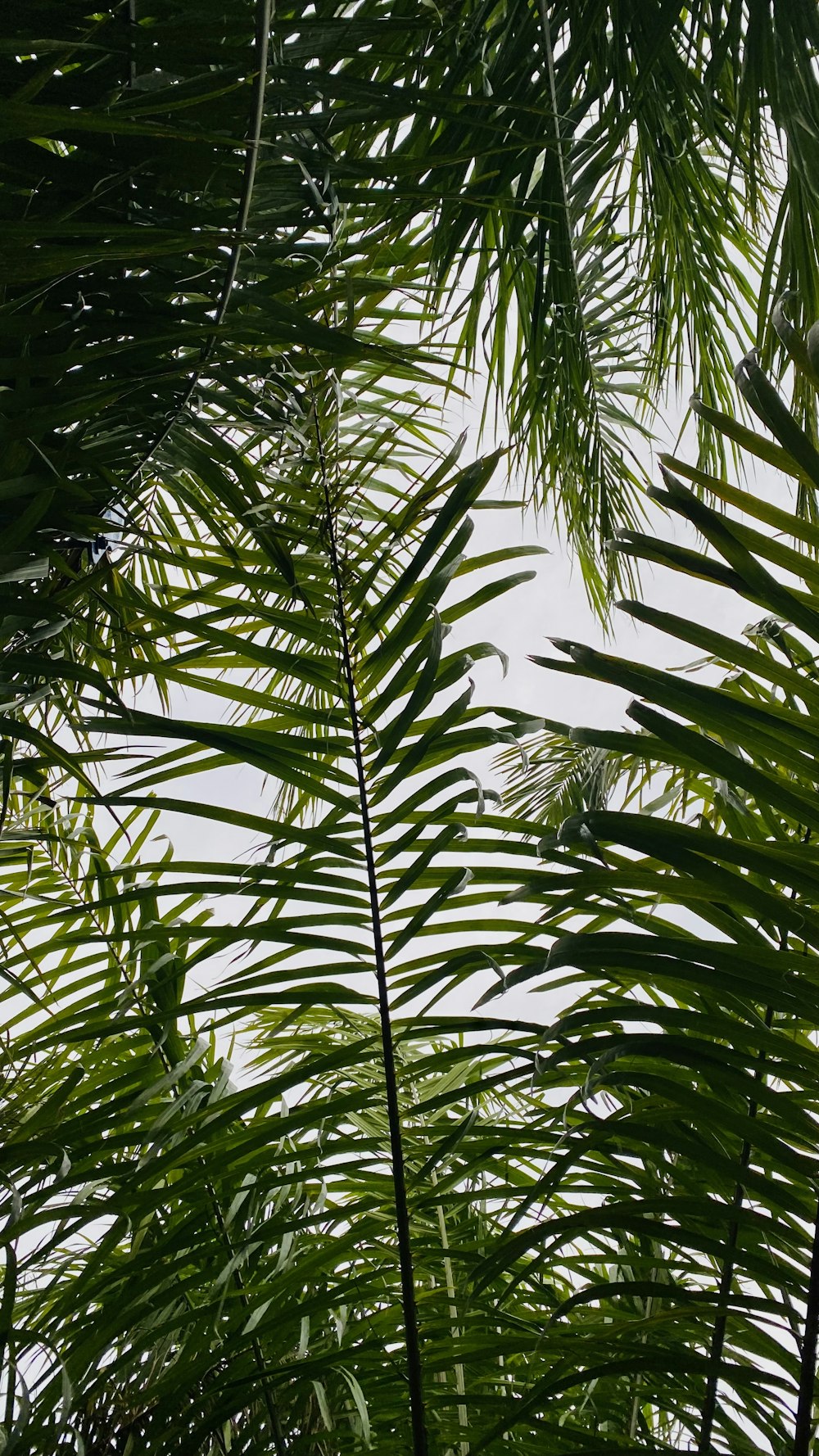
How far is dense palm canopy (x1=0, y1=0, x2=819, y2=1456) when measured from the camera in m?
0.50

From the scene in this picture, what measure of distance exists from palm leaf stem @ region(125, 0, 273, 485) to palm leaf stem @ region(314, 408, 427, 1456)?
13 cm

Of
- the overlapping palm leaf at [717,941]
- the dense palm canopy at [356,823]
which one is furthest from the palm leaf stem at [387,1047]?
the overlapping palm leaf at [717,941]

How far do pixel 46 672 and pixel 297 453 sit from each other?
30 cm

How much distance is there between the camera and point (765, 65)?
3.21ft

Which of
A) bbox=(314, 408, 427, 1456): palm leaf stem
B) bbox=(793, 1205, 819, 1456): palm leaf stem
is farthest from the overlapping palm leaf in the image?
bbox=(314, 408, 427, 1456): palm leaf stem

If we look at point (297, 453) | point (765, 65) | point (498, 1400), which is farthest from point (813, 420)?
point (498, 1400)

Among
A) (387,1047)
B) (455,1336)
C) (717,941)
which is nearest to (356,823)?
(387,1047)

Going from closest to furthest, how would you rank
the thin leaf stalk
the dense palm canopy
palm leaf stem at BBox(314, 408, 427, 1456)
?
1. the dense palm canopy
2. palm leaf stem at BBox(314, 408, 427, 1456)
3. the thin leaf stalk

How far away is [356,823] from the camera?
2.49 ft

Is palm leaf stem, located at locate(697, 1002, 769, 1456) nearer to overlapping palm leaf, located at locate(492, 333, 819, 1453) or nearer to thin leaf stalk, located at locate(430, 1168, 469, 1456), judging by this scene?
overlapping palm leaf, located at locate(492, 333, 819, 1453)

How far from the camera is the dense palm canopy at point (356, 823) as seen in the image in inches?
19.7

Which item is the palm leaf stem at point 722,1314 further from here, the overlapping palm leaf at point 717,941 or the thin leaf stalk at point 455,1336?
the thin leaf stalk at point 455,1336

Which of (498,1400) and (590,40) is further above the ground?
(590,40)

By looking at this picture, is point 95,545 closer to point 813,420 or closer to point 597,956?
point 597,956
